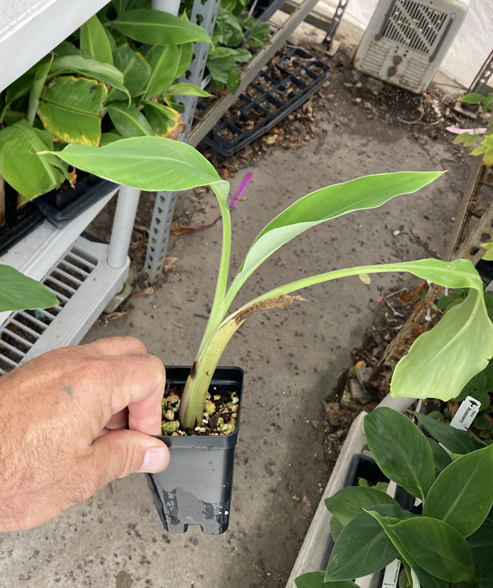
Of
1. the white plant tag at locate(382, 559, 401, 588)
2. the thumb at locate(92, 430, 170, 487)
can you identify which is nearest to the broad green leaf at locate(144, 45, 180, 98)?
the thumb at locate(92, 430, 170, 487)

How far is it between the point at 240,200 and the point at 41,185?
Result: 1186mm

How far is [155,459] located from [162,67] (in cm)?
73

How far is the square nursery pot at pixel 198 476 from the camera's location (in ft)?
2.26

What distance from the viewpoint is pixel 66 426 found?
23.3 inches

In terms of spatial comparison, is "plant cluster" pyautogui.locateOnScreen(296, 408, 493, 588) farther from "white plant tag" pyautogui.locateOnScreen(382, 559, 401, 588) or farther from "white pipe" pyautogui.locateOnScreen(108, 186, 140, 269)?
"white pipe" pyautogui.locateOnScreen(108, 186, 140, 269)

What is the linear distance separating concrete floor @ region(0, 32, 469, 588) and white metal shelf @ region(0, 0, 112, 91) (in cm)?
100

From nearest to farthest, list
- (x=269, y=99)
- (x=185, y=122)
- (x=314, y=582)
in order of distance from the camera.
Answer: (x=314, y=582) → (x=185, y=122) → (x=269, y=99)

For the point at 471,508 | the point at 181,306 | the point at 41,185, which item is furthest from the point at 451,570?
the point at 181,306

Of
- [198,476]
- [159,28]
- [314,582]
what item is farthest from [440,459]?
[159,28]

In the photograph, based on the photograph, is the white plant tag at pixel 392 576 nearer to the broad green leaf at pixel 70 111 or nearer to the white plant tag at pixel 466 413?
the white plant tag at pixel 466 413

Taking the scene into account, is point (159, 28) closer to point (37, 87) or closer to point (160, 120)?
point (160, 120)

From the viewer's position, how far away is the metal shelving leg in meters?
1.14

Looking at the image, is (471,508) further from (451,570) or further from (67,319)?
(67,319)

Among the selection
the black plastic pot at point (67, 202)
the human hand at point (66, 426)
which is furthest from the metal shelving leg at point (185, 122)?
the human hand at point (66, 426)
